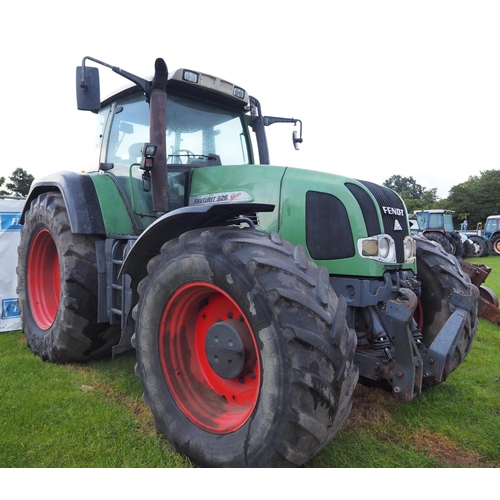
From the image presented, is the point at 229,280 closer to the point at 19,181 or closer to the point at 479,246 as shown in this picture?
the point at 479,246

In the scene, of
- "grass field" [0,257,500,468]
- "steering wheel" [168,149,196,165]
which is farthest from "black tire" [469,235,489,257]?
"steering wheel" [168,149,196,165]

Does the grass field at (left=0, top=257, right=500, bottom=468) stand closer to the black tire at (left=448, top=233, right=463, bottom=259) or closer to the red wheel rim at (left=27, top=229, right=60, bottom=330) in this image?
the red wheel rim at (left=27, top=229, right=60, bottom=330)

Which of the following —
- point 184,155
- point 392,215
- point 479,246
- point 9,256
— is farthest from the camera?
point 479,246

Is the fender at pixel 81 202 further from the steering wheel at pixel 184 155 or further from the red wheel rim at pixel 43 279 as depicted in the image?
the red wheel rim at pixel 43 279

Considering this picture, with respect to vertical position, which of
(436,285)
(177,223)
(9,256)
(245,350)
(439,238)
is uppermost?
(177,223)

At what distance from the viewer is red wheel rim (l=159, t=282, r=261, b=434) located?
2.52 meters

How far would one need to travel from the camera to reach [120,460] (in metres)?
2.47

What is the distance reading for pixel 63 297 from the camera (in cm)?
382

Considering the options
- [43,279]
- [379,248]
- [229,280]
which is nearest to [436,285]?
[379,248]

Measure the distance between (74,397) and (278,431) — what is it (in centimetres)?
196

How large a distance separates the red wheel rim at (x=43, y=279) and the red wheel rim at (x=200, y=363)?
2.46 metres

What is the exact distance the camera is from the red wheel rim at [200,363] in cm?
252

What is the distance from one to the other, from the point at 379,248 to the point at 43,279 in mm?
3655

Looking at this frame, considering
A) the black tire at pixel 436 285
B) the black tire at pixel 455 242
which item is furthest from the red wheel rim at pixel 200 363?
the black tire at pixel 455 242
